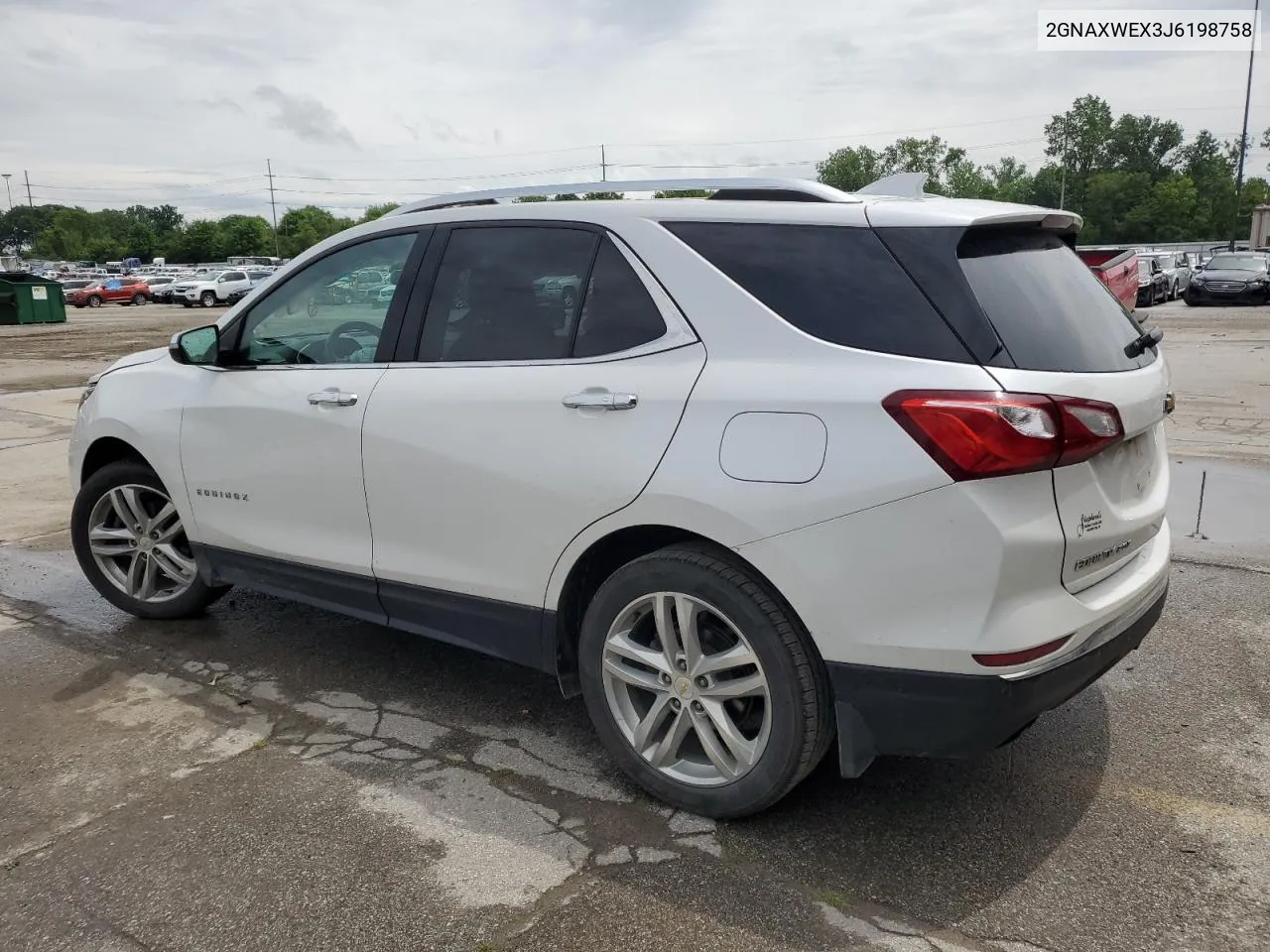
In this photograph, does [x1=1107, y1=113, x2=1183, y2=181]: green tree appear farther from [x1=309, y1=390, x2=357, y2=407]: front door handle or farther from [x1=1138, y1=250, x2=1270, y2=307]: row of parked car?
[x1=309, y1=390, x2=357, y2=407]: front door handle

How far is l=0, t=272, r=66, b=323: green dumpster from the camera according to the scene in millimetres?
31672

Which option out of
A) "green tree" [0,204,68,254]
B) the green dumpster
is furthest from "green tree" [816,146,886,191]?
"green tree" [0,204,68,254]

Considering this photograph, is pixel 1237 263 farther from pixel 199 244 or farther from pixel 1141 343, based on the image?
pixel 199 244

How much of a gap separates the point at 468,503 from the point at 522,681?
107 centimetres

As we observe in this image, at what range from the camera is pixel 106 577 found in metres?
4.88

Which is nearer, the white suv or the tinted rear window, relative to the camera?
the white suv

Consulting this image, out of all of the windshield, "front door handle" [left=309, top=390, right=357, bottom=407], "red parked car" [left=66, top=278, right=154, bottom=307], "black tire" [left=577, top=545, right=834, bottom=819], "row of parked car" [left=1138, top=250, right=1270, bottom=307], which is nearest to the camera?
"black tire" [left=577, top=545, right=834, bottom=819]

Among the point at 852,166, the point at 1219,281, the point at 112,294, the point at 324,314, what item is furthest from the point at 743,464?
the point at 852,166

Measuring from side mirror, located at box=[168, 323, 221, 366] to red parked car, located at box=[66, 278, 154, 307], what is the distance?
159 feet

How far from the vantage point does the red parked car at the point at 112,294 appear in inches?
1841

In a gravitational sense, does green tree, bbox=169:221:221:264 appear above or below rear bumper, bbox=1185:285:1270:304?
above

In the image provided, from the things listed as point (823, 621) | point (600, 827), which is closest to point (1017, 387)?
point (823, 621)

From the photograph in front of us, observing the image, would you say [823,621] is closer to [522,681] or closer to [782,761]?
[782,761]

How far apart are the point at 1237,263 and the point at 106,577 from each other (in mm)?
33289
